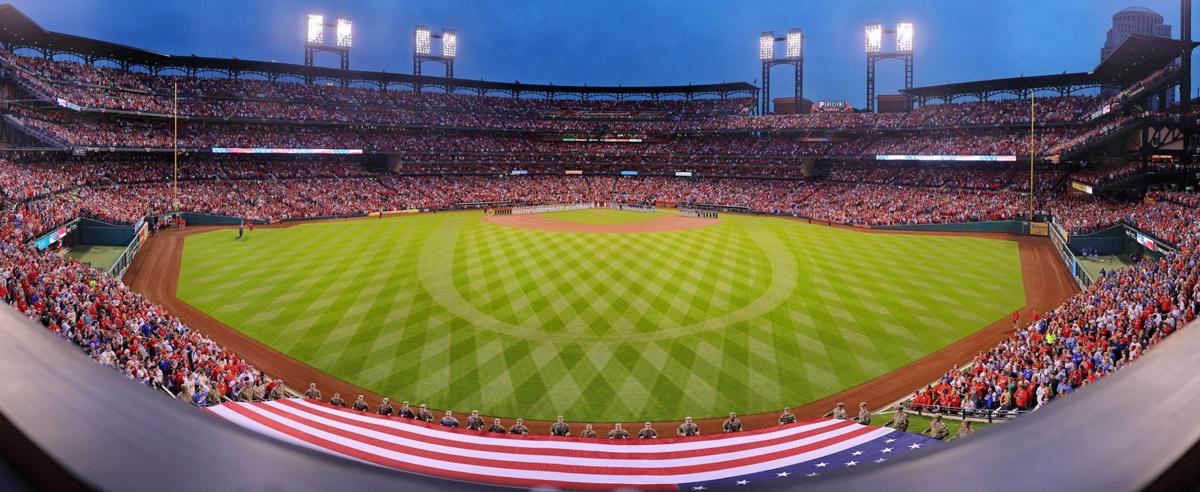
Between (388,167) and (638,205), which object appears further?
(388,167)

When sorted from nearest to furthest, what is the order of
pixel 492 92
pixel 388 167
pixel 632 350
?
pixel 632 350 → pixel 388 167 → pixel 492 92

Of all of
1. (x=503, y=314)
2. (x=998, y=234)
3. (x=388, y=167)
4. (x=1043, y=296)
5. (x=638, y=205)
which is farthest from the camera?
(x=388, y=167)

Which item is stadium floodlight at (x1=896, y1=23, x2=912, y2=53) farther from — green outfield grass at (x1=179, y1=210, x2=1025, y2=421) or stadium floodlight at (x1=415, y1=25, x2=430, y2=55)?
stadium floodlight at (x1=415, y1=25, x2=430, y2=55)

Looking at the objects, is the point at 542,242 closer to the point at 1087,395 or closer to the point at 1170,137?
the point at 1087,395

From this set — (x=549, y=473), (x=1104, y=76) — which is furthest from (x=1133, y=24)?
(x=549, y=473)

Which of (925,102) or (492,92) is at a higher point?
(492,92)

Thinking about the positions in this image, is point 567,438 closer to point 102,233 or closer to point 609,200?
point 102,233

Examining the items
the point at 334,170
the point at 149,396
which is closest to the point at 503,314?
the point at 149,396
